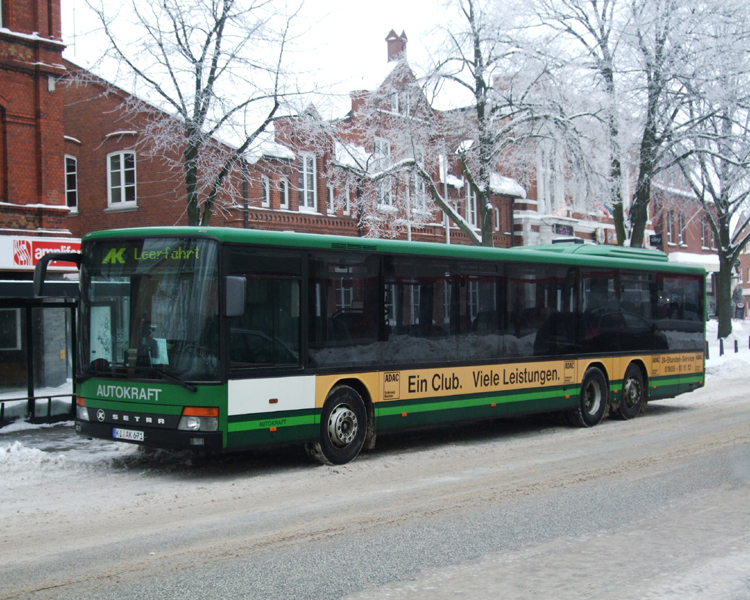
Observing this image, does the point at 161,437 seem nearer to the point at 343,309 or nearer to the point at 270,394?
the point at 270,394

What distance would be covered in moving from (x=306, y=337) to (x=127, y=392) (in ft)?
6.73

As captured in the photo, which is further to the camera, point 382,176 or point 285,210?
point 285,210

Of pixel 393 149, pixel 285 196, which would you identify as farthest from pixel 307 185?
pixel 393 149

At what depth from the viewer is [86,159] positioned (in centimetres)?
3158

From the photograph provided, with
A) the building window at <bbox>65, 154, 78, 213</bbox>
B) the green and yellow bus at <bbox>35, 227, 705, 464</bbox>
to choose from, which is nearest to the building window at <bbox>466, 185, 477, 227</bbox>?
the building window at <bbox>65, 154, 78, 213</bbox>

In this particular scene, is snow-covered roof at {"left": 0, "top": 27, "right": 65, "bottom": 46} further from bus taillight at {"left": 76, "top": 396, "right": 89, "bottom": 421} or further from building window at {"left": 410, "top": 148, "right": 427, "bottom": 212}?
bus taillight at {"left": 76, "top": 396, "right": 89, "bottom": 421}

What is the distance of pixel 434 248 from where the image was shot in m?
11.3

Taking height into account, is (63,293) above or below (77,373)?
above

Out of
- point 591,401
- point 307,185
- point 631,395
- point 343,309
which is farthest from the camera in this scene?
point 307,185

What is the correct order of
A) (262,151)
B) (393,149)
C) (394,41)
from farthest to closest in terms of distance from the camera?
(394,41)
(393,149)
(262,151)

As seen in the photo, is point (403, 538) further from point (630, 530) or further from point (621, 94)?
point (621, 94)

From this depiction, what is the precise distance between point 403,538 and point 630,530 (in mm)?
1882

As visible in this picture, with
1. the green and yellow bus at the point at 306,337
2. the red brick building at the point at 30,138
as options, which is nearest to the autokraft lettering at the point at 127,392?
the green and yellow bus at the point at 306,337

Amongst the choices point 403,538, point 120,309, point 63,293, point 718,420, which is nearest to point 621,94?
point 718,420
